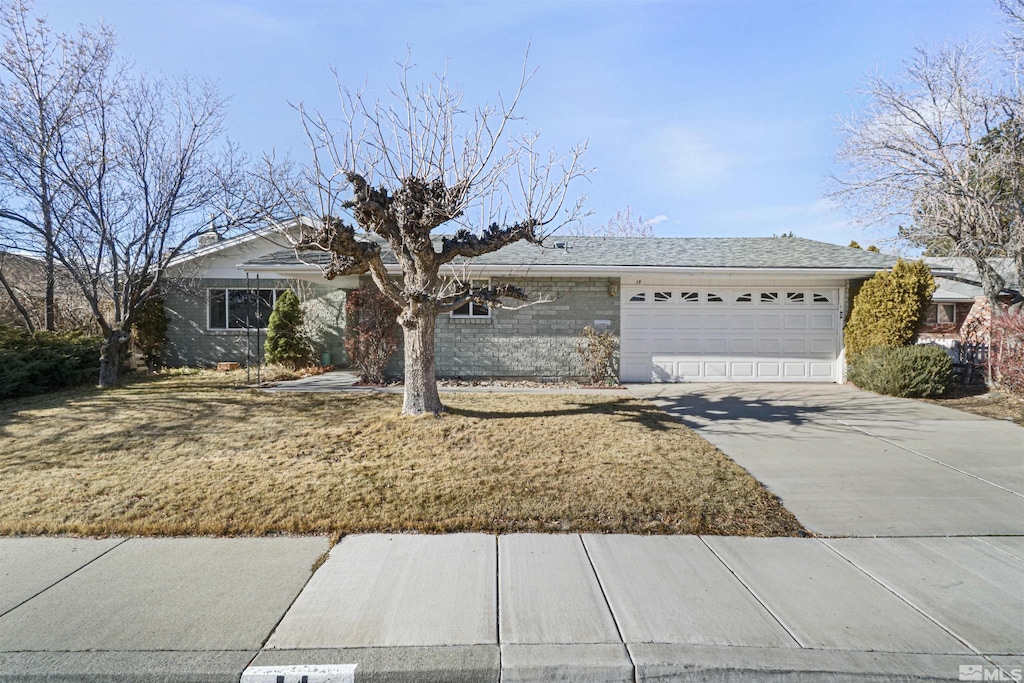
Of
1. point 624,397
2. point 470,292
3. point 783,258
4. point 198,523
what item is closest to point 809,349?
point 783,258

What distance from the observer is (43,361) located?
35.4 feet

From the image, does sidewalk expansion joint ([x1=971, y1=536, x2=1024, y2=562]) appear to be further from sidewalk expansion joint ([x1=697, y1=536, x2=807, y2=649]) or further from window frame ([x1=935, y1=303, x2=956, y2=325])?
window frame ([x1=935, y1=303, x2=956, y2=325])

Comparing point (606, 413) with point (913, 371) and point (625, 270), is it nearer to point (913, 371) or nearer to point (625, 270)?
point (625, 270)

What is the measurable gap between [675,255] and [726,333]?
226 cm

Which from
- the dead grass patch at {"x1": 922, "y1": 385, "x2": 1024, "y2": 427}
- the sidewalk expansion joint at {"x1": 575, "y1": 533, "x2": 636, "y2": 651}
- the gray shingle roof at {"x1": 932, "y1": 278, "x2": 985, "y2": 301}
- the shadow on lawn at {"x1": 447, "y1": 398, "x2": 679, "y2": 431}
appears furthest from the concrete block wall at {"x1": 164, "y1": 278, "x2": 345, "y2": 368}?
the gray shingle roof at {"x1": 932, "y1": 278, "x2": 985, "y2": 301}

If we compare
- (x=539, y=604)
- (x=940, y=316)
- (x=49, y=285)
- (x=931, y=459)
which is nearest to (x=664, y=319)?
(x=931, y=459)

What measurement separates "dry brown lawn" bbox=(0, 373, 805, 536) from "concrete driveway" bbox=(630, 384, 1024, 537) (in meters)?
0.48

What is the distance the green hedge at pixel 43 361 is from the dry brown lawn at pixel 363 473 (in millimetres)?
1762

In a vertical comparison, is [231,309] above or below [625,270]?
below

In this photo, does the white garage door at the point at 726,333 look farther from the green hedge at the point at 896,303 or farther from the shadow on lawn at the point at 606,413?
the shadow on lawn at the point at 606,413

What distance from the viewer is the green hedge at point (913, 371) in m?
10.3

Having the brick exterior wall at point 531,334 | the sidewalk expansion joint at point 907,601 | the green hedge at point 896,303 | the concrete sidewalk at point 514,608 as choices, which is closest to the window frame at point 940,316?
the green hedge at point 896,303

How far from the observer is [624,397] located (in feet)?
34.1

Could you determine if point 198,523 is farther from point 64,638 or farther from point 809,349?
point 809,349
